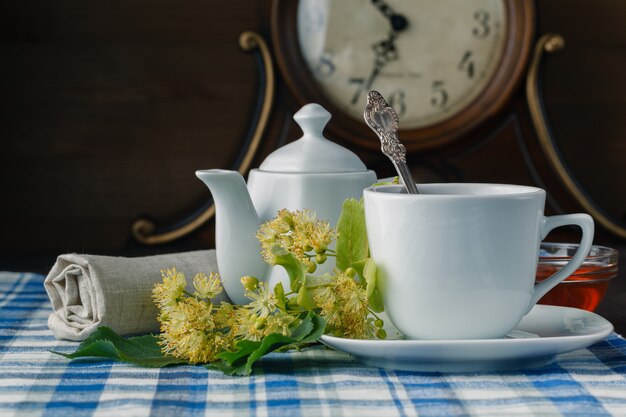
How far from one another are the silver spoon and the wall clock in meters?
0.66

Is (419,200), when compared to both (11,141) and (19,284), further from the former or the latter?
(11,141)

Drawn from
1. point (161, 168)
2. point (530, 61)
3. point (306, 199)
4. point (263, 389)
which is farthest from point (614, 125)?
point (263, 389)

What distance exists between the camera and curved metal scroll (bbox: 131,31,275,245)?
1.35 meters

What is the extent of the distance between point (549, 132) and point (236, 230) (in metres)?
0.82

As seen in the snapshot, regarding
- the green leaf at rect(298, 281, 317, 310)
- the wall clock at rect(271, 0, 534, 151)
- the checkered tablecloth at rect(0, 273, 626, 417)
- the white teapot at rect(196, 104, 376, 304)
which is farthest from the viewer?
the wall clock at rect(271, 0, 534, 151)

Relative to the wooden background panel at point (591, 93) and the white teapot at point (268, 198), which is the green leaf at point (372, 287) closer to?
the white teapot at point (268, 198)

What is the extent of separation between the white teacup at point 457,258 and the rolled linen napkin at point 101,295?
22 centimetres

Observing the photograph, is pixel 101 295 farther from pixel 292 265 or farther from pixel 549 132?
pixel 549 132

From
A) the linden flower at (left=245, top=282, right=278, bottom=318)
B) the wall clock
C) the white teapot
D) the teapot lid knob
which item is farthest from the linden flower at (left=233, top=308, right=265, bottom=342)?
the wall clock

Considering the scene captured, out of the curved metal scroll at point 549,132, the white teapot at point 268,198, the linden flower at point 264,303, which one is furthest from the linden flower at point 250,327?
the curved metal scroll at point 549,132

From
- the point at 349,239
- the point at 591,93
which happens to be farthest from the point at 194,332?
the point at 591,93

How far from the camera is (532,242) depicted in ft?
1.97

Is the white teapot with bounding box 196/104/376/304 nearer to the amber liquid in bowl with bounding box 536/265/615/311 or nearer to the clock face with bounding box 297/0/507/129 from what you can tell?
the amber liquid in bowl with bounding box 536/265/615/311

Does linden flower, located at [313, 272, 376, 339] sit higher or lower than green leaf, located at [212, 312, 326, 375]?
higher
